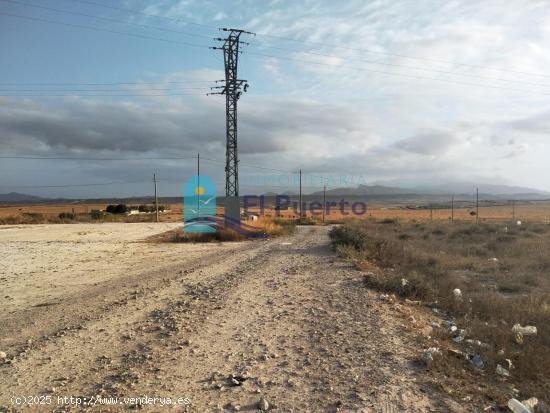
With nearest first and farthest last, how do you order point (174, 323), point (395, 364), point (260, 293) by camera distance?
point (395, 364), point (174, 323), point (260, 293)

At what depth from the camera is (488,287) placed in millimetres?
11570

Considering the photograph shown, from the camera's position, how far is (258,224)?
3041cm

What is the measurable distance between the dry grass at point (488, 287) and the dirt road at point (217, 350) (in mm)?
989

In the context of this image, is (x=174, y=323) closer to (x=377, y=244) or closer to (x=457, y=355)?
(x=457, y=355)

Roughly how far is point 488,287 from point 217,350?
848cm

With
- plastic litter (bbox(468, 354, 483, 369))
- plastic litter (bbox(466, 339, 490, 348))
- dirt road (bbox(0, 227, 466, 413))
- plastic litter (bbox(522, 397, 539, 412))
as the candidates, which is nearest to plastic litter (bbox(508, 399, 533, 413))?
plastic litter (bbox(522, 397, 539, 412))

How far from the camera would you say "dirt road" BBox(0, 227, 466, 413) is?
14.6 feet

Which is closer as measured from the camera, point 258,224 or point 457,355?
point 457,355

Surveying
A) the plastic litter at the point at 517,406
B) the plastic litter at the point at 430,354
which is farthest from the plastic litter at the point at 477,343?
the plastic litter at the point at 517,406

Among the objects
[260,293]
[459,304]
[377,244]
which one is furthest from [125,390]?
[377,244]

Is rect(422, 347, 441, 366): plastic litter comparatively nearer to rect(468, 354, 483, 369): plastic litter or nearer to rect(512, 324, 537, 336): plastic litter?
rect(468, 354, 483, 369): plastic litter

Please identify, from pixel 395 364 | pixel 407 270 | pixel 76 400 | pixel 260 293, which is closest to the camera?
pixel 76 400

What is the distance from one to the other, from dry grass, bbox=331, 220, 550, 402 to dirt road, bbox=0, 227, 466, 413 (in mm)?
989

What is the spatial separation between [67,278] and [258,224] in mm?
18832
